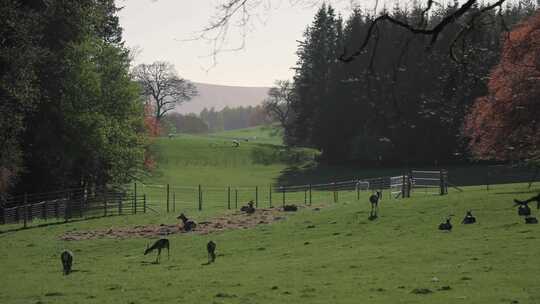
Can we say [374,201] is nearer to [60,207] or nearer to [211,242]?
[211,242]

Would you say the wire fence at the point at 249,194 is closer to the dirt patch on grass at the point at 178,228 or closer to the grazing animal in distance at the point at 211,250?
the dirt patch on grass at the point at 178,228

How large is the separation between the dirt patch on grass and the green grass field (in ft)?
3.46

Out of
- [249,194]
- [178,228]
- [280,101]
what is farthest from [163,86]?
[178,228]

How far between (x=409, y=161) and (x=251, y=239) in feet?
206

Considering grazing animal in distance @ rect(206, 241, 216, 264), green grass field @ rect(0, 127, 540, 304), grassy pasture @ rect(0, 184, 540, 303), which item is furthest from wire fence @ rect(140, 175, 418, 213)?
grazing animal in distance @ rect(206, 241, 216, 264)

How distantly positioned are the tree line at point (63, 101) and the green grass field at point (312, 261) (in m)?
8.08

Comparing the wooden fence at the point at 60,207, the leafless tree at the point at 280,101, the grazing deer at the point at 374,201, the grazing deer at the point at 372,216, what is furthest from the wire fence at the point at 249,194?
the leafless tree at the point at 280,101

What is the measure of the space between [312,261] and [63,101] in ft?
108

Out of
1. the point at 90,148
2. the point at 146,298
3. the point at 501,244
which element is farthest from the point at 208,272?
the point at 90,148

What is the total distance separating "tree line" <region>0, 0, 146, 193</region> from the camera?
136ft

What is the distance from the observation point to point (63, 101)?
172ft

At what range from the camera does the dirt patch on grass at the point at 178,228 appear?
37656 mm

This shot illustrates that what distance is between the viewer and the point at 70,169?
56.7m

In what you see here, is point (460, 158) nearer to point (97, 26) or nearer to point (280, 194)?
point (280, 194)
